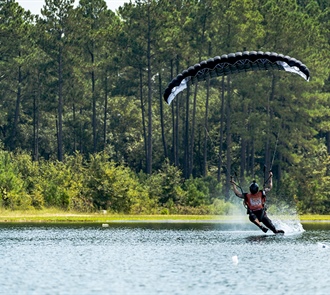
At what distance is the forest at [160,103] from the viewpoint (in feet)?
259

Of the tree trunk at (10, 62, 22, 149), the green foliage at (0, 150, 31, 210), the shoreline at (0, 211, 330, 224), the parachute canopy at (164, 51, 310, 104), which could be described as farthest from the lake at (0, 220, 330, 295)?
the tree trunk at (10, 62, 22, 149)

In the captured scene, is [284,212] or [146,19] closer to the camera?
[284,212]

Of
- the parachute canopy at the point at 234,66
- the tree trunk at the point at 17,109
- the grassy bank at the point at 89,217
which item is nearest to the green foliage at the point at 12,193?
the grassy bank at the point at 89,217

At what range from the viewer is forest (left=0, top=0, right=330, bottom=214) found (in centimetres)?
7881

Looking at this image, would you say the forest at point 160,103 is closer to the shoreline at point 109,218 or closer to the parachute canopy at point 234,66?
the shoreline at point 109,218

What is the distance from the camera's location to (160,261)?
36812 millimetres

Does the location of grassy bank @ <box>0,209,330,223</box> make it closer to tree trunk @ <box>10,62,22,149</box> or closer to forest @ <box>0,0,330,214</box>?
forest @ <box>0,0,330,214</box>

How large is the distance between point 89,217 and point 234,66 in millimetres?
26384

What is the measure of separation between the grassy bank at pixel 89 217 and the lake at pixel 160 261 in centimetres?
848

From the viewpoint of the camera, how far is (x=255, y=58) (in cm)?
4366

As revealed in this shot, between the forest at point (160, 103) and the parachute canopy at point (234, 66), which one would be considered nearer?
the parachute canopy at point (234, 66)

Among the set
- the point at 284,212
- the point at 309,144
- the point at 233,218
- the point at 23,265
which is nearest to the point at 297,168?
the point at 309,144

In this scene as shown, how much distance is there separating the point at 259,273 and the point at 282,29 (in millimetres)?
56948

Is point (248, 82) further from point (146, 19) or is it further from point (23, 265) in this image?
point (23, 265)
